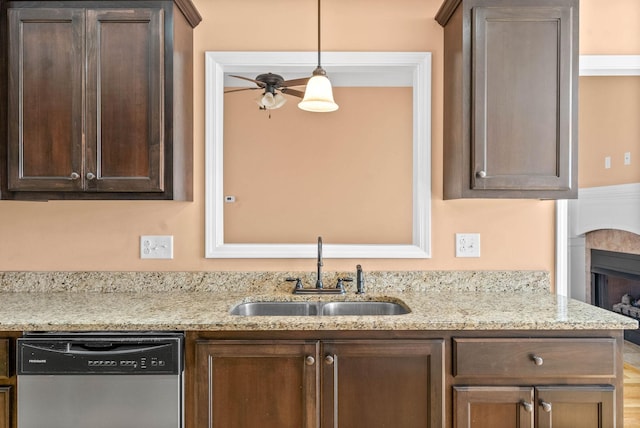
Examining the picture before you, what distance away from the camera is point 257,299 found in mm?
2004

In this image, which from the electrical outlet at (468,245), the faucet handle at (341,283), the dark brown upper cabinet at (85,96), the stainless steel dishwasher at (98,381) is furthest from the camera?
the electrical outlet at (468,245)

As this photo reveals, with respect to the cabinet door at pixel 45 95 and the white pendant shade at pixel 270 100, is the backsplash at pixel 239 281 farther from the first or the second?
the white pendant shade at pixel 270 100

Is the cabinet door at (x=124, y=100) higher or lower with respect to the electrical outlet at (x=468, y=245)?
higher

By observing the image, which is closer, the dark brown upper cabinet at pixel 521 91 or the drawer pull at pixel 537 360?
the drawer pull at pixel 537 360

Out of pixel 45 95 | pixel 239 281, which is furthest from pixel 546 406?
pixel 45 95

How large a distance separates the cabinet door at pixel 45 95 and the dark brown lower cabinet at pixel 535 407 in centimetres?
186

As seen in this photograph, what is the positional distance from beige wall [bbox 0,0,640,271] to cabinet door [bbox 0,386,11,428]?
78 cm

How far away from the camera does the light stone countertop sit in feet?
4.98

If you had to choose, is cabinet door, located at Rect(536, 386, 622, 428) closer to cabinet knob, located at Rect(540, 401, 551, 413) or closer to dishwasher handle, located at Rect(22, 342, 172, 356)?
cabinet knob, located at Rect(540, 401, 551, 413)

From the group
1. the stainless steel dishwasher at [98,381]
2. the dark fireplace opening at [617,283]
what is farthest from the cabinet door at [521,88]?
the dark fireplace opening at [617,283]

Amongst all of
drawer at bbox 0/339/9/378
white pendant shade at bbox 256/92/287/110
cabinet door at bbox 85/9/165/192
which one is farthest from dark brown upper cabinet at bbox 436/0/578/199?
drawer at bbox 0/339/9/378

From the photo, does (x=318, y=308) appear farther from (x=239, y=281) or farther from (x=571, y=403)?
(x=571, y=403)

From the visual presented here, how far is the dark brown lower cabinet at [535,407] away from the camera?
1526mm

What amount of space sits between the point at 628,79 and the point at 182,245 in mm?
3891
